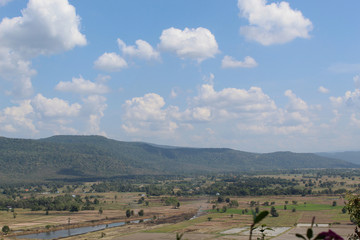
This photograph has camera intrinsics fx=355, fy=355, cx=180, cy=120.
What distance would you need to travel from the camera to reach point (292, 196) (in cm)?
18462

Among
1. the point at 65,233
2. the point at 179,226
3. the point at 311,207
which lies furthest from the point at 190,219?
the point at 311,207

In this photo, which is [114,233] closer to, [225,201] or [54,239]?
[54,239]

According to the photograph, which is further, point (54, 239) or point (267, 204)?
point (267, 204)

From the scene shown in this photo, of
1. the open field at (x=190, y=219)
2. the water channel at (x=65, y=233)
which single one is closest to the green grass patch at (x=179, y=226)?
the open field at (x=190, y=219)

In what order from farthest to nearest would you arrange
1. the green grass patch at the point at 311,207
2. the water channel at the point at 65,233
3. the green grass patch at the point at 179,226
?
the green grass patch at the point at 311,207 < the green grass patch at the point at 179,226 < the water channel at the point at 65,233

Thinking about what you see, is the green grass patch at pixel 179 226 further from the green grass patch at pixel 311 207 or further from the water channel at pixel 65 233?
the green grass patch at pixel 311 207

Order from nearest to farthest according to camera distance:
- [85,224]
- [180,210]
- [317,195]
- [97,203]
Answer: [85,224] → [180,210] → [97,203] → [317,195]

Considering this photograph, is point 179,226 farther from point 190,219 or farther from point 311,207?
point 311,207

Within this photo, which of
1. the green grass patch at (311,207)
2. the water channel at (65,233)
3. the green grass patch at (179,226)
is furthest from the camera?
the green grass patch at (311,207)

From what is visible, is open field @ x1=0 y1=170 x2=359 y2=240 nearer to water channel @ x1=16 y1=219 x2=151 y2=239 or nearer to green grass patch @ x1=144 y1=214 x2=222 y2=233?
green grass patch @ x1=144 y1=214 x2=222 y2=233

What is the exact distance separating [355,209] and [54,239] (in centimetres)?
8687

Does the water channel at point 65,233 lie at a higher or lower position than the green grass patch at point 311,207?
higher

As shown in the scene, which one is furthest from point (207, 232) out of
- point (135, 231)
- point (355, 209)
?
point (355, 209)

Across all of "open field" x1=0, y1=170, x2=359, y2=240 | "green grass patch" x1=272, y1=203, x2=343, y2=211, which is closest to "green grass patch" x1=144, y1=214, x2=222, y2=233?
"open field" x1=0, y1=170, x2=359, y2=240
